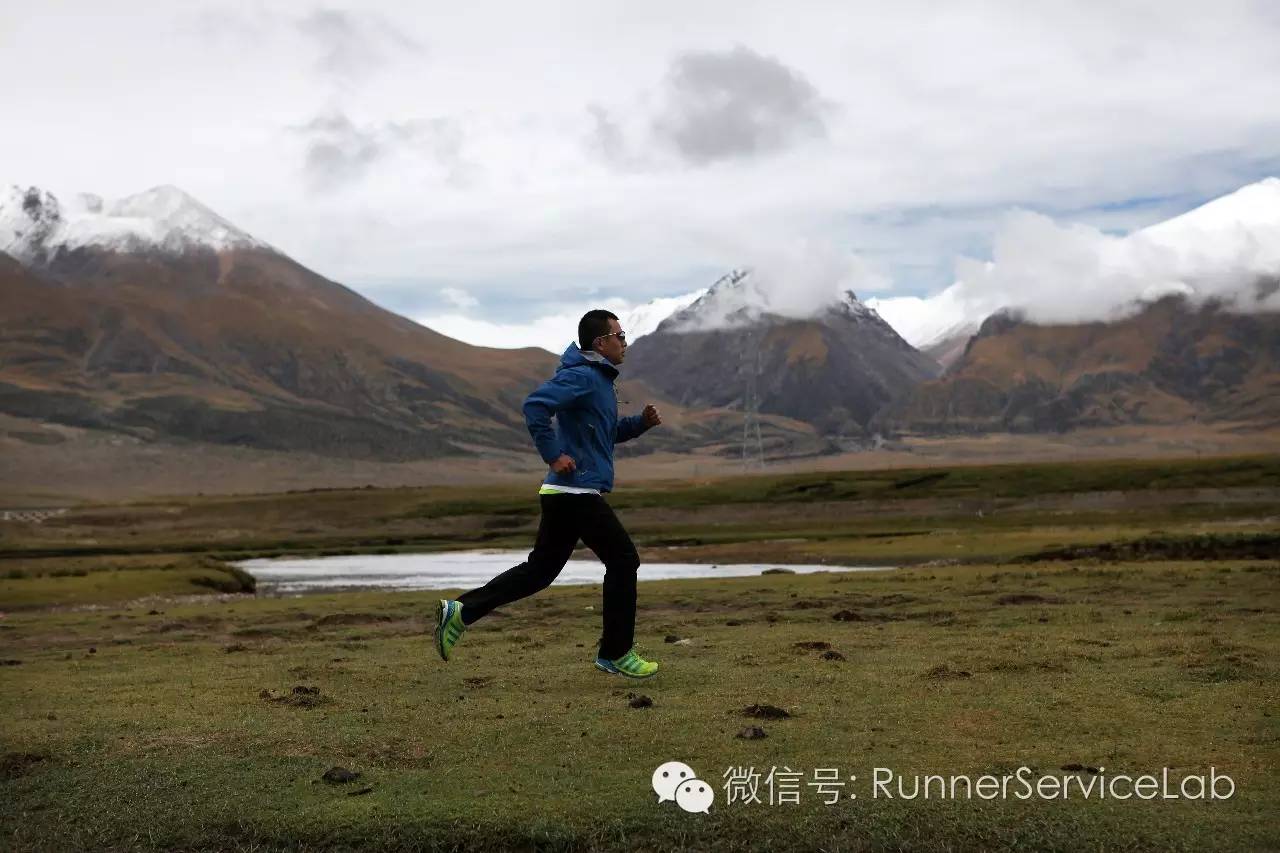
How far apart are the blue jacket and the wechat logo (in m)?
4.27

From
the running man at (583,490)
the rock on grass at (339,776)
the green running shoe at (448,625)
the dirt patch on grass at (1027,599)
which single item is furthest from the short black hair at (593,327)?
the dirt patch on grass at (1027,599)

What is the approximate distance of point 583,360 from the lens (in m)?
13.8

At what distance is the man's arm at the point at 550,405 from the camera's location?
42.8 ft

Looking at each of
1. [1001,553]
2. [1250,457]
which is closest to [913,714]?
[1001,553]

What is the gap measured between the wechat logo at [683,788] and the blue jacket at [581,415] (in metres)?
4.27

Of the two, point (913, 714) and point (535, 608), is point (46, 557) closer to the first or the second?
A: point (535, 608)

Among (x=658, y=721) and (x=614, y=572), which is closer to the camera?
(x=658, y=721)

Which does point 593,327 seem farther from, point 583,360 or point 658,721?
point 658,721

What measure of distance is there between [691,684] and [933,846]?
5.66 metres

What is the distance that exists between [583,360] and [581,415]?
1.98 ft

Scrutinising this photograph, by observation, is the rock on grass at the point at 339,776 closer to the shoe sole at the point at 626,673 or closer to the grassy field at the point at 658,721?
the grassy field at the point at 658,721

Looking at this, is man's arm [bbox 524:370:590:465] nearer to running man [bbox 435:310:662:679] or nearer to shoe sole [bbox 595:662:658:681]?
running man [bbox 435:310:662:679]

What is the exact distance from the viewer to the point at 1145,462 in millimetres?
143000

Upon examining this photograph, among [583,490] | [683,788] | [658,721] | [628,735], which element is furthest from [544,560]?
[683,788]
